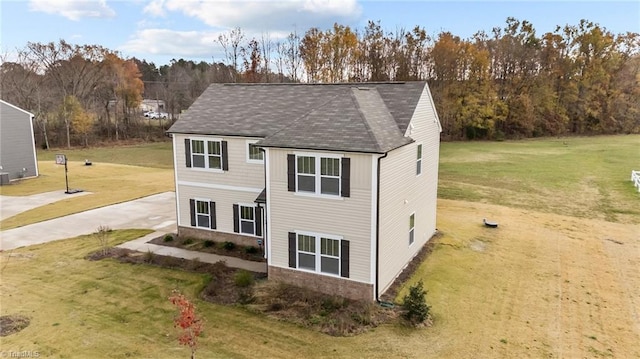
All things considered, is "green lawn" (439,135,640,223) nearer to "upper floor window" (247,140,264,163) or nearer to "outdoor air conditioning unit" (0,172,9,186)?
"upper floor window" (247,140,264,163)

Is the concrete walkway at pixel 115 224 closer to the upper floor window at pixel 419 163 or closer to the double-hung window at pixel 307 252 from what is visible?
the double-hung window at pixel 307 252

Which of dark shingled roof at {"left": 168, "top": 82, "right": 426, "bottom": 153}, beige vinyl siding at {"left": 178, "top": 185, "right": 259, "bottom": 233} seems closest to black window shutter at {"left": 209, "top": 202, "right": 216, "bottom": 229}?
beige vinyl siding at {"left": 178, "top": 185, "right": 259, "bottom": 233}

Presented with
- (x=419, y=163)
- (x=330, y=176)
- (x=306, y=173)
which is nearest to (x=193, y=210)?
(x=306, y=173)

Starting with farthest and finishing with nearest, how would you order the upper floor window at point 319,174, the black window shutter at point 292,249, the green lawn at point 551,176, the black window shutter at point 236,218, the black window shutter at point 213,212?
the green lawn at point 551,176 < the black window shutter at point 213,212 < the black window shutter at point 236,218 < the black window shutter at point 292,249 < the upper floor window at point 319,174

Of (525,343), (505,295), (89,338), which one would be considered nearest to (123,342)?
(89,338)

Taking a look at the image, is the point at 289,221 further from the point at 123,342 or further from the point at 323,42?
the point at 323,42

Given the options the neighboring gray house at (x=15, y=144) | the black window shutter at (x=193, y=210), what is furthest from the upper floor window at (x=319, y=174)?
the neighboring gray house at (x=15, y=144)
